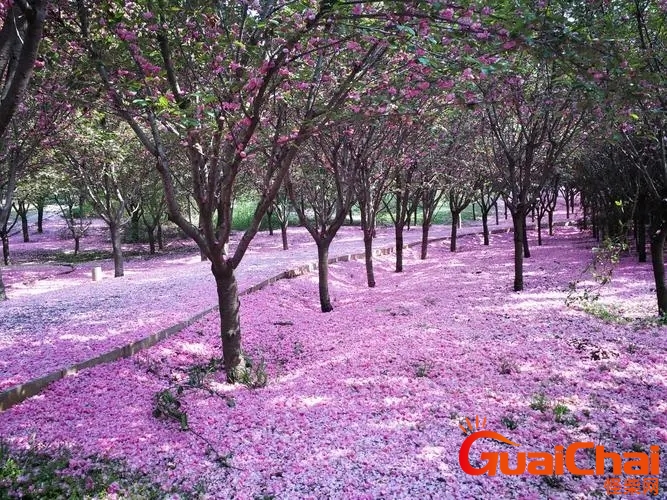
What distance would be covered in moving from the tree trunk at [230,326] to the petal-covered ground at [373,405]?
285 mm

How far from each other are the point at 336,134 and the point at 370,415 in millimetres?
7987

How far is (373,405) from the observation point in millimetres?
6219

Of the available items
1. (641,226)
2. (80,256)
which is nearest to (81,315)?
(641,226)

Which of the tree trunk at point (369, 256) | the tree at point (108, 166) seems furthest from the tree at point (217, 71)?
the tree at point (108, 166)

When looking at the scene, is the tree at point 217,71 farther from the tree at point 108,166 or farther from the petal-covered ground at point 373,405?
the tree at point 108,166

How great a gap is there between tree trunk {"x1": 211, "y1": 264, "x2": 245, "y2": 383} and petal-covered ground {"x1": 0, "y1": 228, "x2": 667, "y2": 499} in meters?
0.28

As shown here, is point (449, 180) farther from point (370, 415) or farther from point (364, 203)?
point (370, 415)

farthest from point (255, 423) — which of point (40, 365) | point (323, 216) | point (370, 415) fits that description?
point (323, 216)

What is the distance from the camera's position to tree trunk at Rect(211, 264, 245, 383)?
7.14 meters

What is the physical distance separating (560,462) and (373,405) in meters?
2.30

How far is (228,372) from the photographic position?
724 cm

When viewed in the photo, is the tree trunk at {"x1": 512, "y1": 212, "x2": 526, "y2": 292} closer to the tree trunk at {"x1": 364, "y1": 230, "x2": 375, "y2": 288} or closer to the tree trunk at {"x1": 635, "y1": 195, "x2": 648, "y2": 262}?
the tree trunk at {"x1": 364, "y1": 230, "x2": 375, "y2": 288}

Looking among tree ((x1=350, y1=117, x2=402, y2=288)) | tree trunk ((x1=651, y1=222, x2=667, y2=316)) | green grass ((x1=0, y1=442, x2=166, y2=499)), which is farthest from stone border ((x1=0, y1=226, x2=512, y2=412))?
tree trunk ((x1=651, y1=222, x2=667, y2=316))

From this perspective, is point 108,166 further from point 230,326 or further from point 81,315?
point 230,326
